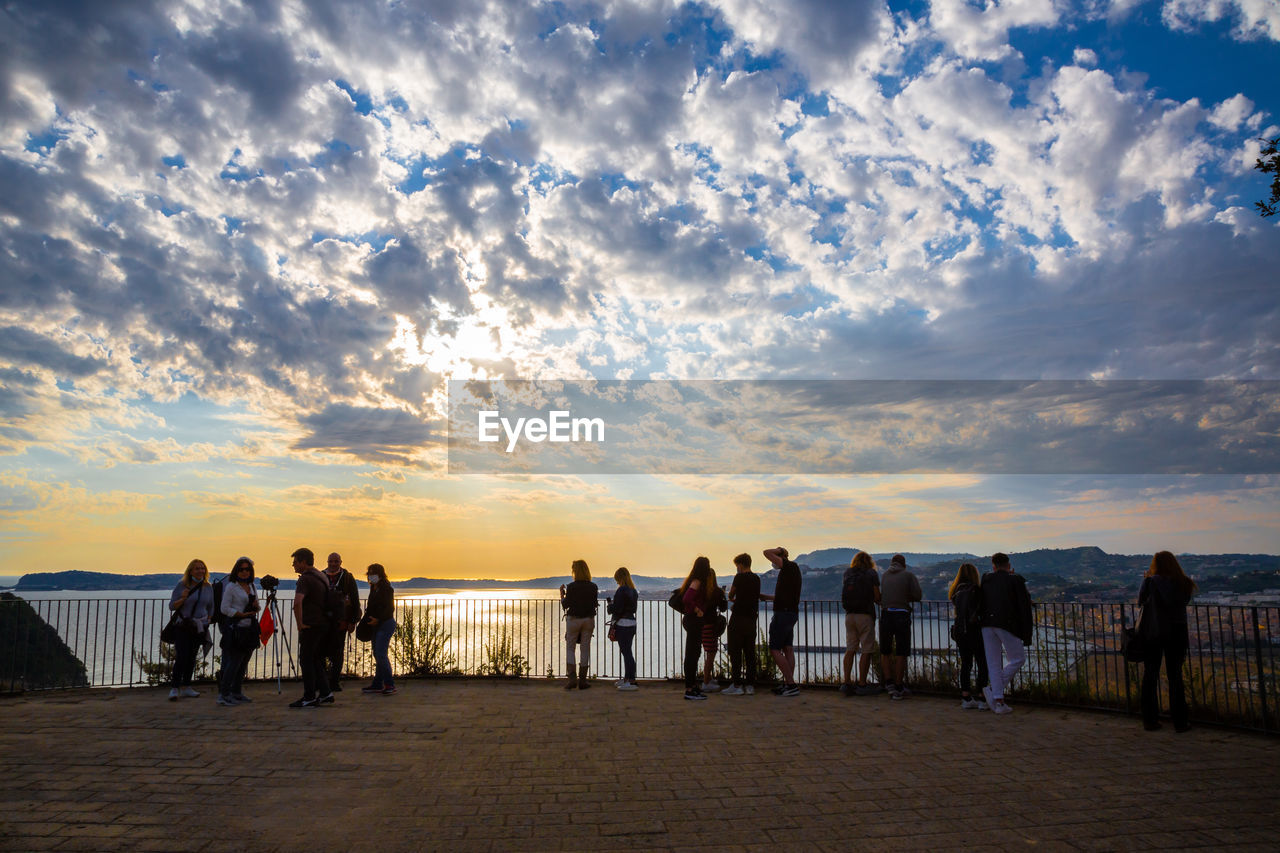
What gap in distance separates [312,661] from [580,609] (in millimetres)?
3767

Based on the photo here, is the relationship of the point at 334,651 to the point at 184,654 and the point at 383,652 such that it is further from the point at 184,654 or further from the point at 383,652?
the point at 184,654

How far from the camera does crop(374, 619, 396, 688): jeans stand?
10.9m

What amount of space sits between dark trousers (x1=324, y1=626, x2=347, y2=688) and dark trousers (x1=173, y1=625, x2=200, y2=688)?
5.63ft

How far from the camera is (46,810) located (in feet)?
17.9

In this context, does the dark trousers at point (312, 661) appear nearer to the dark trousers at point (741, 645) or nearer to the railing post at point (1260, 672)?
the dark trousers at point (741, 645)

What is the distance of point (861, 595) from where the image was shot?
34.0ft

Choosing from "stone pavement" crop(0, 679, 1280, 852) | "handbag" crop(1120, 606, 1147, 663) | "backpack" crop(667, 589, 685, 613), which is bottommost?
"stone pavement" crop(0, 679, 1280, 852)

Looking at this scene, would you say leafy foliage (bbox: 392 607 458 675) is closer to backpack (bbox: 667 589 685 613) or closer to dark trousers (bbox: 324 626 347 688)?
dark trousers (bbox: 324 626 347 688)

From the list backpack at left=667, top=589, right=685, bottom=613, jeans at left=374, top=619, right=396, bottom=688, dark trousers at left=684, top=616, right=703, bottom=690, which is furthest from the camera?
jeans at left=374, top=619, right=396, bottom=688

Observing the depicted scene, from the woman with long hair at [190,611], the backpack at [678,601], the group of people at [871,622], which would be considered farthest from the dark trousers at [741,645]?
the woman with long hair at [190,611]

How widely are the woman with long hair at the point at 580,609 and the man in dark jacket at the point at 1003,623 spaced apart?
5454 millimetres

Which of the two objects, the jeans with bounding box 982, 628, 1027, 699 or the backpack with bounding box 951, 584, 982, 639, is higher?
the backpack with bounding box 951, 584, 982, 639

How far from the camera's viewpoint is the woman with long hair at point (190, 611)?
395 inches

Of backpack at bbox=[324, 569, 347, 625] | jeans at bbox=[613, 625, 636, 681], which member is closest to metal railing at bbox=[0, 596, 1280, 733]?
backpack at bbox=[324, 569, 347, 625]
